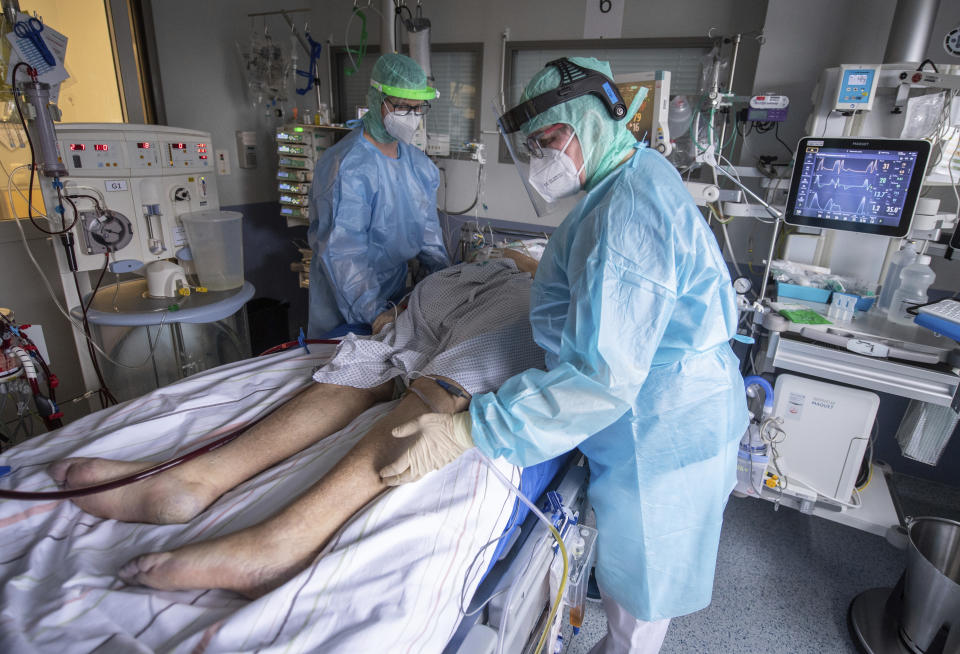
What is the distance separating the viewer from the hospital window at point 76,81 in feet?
7.50

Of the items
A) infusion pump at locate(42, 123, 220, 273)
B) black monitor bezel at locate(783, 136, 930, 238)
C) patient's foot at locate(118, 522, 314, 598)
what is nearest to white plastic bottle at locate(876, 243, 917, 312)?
black monitor bezel at locate(783, 136, 930, 238)

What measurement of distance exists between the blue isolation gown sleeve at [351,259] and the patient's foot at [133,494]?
3.31ft

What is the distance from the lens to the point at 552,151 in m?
1.19

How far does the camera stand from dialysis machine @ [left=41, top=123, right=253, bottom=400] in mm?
1959

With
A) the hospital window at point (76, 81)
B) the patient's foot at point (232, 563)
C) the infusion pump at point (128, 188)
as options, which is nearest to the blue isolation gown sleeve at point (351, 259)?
the infusion pump at point (128, 188)

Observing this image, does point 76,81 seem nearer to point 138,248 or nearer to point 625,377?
point 138,248

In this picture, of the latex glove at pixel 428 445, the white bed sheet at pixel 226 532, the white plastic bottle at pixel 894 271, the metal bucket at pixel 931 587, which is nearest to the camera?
the white bed sheet at pixel 226 532

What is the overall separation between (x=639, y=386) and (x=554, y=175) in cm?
52

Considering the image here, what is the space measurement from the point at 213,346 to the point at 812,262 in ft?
9.00

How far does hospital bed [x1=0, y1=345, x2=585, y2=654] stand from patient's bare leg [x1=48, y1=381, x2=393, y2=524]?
1.3 inches

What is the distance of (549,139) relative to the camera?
3.93 ft

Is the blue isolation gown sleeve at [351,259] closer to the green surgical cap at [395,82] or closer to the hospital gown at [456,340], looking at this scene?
the green surgical cap at [395,82]

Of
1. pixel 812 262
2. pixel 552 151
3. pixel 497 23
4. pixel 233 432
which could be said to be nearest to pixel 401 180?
pixel 552 151

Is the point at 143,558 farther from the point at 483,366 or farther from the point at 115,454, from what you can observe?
the point at 483,366
